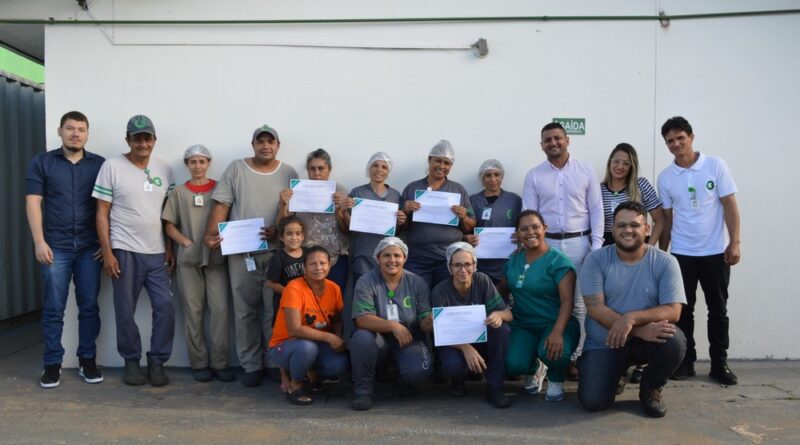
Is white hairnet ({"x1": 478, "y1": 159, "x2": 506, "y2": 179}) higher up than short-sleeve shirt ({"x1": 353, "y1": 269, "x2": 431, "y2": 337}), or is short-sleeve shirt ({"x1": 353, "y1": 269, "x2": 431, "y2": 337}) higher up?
white hairnet ({"x1": 478, "y1": 159, "x2": 506, "y2": 179})

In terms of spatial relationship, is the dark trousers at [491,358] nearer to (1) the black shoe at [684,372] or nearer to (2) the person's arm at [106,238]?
(1) the black shoe at [684,372]

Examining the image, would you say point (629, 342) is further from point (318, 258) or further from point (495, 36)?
point (495, 36)

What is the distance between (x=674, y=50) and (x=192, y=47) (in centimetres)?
417

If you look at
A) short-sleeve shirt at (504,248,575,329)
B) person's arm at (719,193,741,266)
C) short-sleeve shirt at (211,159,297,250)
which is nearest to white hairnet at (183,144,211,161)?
short-sleeve shirt at (211,159,297,250)

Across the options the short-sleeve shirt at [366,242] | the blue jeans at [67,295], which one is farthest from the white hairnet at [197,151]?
the short-sleeve shirt at [366,242]

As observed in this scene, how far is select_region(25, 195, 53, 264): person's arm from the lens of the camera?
4.76 m

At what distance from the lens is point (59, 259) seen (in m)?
4.88

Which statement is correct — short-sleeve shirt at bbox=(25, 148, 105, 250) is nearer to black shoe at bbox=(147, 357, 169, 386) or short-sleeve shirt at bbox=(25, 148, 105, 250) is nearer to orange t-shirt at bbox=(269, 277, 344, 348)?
black shoe at bbox=(147, 357, 169, 386)

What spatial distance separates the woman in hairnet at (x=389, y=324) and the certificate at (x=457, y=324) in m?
0.11

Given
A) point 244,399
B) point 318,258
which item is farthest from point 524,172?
point 244,399

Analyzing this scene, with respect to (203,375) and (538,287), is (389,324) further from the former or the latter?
(203,375)

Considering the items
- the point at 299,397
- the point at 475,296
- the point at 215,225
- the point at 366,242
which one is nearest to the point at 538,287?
the point at 475,296

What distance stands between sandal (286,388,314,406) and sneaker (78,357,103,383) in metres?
1.70

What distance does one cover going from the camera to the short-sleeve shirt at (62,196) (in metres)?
4.86
